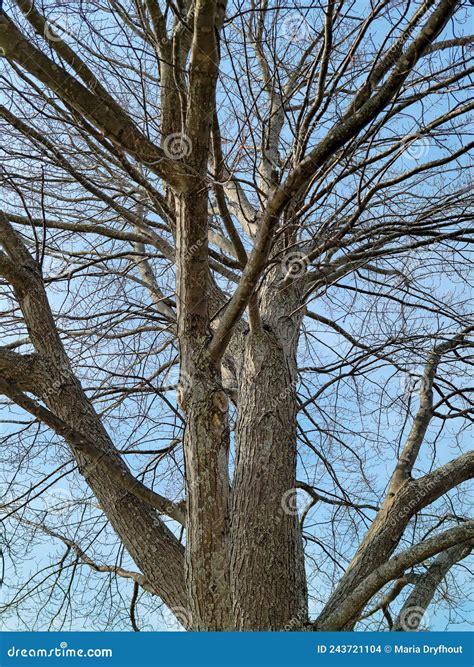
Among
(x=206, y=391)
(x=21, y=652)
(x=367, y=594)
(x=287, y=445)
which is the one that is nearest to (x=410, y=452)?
(x=287, y=445)

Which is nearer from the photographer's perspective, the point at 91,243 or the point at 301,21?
the point at 301,21

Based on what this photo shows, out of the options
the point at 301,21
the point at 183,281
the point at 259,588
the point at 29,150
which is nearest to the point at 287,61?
the point at 301,21

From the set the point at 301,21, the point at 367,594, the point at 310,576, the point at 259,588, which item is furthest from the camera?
the point at 310,576

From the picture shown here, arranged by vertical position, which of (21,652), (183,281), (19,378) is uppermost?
(183,281)

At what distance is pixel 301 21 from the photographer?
9.87 ft

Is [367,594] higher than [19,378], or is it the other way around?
[19,378]

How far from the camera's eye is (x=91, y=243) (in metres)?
4.53

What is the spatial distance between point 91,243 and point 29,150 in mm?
900

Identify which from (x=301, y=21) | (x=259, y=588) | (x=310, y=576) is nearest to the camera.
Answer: (x=259, y=588)

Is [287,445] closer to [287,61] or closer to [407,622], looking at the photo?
[407,622]

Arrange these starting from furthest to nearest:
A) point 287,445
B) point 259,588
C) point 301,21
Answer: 1. point 287,445
2. point 301,21
3. point 259,588

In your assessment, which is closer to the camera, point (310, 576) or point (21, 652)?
point (21, 652)

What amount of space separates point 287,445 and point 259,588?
79cm

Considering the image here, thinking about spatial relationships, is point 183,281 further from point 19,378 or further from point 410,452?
point 410,452
